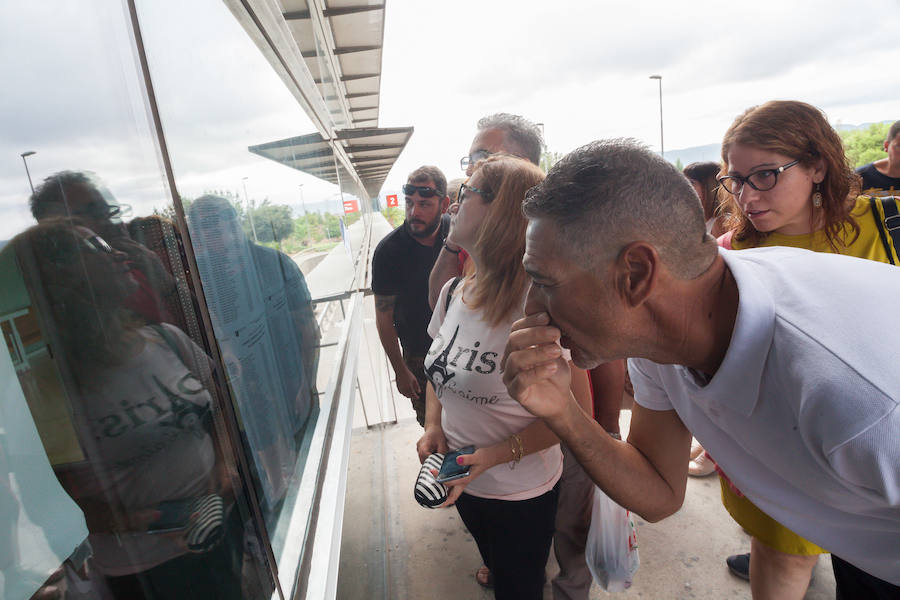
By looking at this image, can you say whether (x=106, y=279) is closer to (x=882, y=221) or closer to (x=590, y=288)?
(x=590, y=288)

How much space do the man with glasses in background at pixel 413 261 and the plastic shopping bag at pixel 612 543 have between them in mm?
1581

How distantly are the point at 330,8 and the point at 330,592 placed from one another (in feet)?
16.3

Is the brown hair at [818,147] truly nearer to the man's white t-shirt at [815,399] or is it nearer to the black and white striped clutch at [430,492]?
the man's white t-shirt at [815,399]

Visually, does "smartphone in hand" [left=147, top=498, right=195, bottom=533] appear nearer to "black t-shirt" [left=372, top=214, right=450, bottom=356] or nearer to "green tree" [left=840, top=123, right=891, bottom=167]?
"black t-shirt" [left=372, top=214, right=450, bottom=356]

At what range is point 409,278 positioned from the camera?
3268 millimetres

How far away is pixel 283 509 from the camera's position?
4.50 ft

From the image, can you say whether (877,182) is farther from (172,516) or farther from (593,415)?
(172,516)

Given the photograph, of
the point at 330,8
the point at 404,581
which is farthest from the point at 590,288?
the point at 330,8

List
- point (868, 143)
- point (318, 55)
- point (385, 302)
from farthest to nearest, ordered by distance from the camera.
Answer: point (868, 143) < point (318, 55) < point (385, 302)

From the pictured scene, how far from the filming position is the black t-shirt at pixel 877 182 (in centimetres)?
330

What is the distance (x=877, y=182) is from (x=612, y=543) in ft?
11.3

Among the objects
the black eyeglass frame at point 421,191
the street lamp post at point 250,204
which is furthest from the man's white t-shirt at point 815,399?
the black eyeglass frame at point 421,191

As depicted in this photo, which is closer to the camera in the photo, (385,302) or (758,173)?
(758,173)

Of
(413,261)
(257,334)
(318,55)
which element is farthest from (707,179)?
(318,55)
